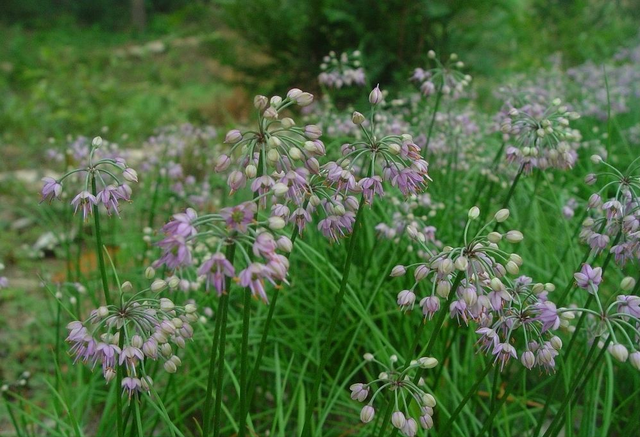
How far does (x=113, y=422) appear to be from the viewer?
2.18 metres

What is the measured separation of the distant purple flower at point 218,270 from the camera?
1.10 meters

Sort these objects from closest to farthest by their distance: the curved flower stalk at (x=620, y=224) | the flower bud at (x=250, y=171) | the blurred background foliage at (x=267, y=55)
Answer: the flower bud at (x=250, y=171)
the curved flower stalk at (x=620, y=224)
the blurred background foliage at (x=267, y=55)

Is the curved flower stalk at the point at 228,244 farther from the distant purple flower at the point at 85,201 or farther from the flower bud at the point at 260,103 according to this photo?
the distant purple flower at the point at 85,201

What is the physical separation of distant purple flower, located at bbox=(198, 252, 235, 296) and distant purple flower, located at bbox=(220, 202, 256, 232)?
63mm

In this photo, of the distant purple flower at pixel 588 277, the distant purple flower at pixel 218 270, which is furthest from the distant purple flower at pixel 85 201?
the distant purple flower at pixel 588 277

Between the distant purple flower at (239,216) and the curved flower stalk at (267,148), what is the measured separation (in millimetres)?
118

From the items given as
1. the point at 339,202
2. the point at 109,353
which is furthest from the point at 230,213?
the point at 109,353

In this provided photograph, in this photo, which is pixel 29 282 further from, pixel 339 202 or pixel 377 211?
pixel 339 202

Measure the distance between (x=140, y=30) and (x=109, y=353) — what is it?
18.5 m

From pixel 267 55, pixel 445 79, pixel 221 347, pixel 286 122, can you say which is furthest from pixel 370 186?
pixel 267 55

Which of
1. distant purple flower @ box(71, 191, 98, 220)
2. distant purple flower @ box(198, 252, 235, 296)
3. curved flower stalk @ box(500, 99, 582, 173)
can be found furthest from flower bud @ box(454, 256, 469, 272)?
distant purple flower @ box(71, 191, 98, 220)

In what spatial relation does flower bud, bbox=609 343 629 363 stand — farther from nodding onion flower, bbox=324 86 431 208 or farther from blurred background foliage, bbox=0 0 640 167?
blurred background foliage, bbox=0 0 640 167

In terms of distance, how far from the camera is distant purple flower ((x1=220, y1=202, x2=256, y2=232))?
1.13 meters

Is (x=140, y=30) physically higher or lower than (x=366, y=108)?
lower
